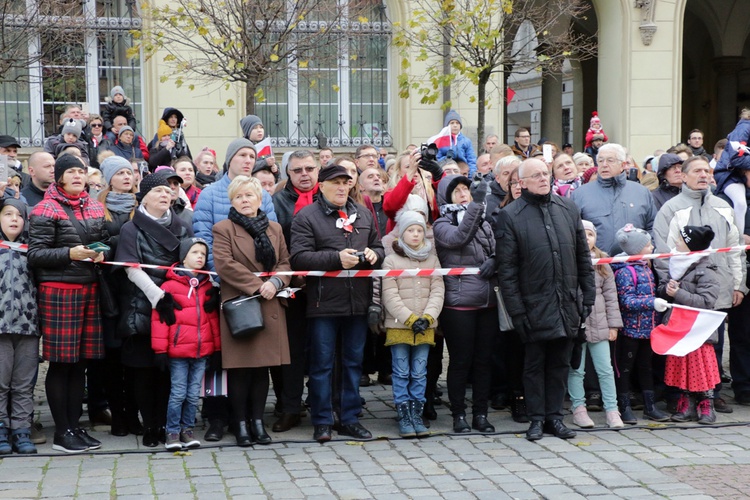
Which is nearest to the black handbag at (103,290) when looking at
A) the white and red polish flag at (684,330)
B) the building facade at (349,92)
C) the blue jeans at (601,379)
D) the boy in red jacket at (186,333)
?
the boy in red jacket at (186,333)

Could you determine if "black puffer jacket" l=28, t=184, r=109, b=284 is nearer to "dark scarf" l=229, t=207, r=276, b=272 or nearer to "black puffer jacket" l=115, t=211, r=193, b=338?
"black puffer jacket" l=115, t=211, r=193, b=338

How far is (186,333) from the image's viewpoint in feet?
23.9

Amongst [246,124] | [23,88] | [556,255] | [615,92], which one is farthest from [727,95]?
[556,255]

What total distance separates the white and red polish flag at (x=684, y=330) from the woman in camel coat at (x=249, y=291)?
2999mm

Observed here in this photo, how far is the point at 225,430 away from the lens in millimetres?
7875

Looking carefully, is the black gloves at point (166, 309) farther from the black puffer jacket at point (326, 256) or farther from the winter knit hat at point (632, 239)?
the winter knit hat at point (632, 239)

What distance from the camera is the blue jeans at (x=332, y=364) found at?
25.1 ft

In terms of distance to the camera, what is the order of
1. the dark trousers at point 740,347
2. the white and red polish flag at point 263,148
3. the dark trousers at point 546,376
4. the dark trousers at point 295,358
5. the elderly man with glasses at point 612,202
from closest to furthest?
the dark trousers at point 546,376 < the dark trousers at point 295,358 < the elderly man with glasses at point 612,202 < the dark trousers at point 740,347 < the white and red polish flag at point 263,148

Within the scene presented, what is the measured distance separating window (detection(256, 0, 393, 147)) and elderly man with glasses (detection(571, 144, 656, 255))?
9.55 meters

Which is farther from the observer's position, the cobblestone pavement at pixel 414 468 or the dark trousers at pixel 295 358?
the dark trousers at pixel 295 358

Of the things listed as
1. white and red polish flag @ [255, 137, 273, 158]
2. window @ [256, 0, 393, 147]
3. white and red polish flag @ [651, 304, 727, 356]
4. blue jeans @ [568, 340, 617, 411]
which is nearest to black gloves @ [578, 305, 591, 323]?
blue jeans @ [568, 340, 617, 411]

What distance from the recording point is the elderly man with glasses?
8781 mm

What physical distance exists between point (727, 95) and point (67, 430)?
2499 centimetres

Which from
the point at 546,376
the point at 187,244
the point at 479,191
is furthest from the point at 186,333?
the point at 546,376
